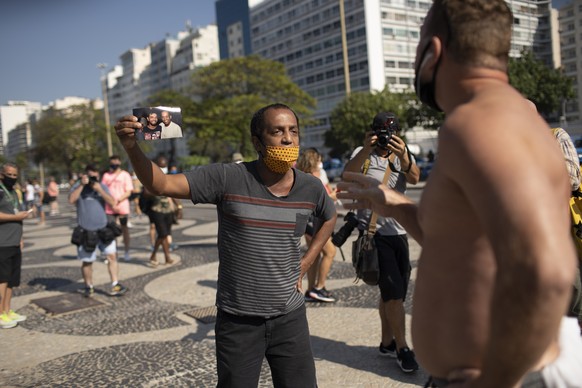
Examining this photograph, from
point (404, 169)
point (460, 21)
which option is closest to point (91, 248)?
point (404, 169)

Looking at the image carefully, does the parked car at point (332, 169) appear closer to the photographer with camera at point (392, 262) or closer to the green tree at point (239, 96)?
the green tree at point (239, 96)

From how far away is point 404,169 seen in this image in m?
4.22

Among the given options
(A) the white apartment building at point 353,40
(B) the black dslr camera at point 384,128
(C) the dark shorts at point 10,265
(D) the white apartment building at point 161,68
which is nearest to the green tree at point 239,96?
(C) the dark shorts at point 10,265

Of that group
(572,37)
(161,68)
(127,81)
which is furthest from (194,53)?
(572,37)

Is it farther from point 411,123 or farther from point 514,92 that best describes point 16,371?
point 411,123

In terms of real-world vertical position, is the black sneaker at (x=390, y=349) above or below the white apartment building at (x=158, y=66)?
below

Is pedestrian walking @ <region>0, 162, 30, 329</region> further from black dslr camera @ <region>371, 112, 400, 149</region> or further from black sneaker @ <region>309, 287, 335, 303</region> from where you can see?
black dslr camera @ <region>371, 112, 400, 149</region>

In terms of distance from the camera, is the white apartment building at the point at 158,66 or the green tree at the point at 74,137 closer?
the green tree at the point at 74,137

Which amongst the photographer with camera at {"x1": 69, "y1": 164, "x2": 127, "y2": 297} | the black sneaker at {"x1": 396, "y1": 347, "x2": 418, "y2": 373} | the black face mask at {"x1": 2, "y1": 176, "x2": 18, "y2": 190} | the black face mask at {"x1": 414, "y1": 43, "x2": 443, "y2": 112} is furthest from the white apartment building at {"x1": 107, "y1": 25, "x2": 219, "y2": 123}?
the black face mask at {"x1": 414, "y1": 43, "x2": 443, "y2": 112}

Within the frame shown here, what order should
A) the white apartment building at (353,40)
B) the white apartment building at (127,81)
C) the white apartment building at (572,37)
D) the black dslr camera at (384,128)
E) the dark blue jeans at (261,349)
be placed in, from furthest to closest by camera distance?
the white apartment building at (127,81) < the white apartment building at (572,37) < the white apartment building at (353,40) < the black dslr camera at (384,128) < the dark blue jeans at (261,349)

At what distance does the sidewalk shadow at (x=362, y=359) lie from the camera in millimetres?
4238

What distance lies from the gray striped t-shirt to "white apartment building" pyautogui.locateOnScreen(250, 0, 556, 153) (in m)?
80.0

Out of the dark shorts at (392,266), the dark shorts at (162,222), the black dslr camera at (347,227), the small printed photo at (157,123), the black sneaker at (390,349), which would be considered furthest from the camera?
the dark shorts at (162,222)

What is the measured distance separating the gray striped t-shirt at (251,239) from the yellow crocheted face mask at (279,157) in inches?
4.5
